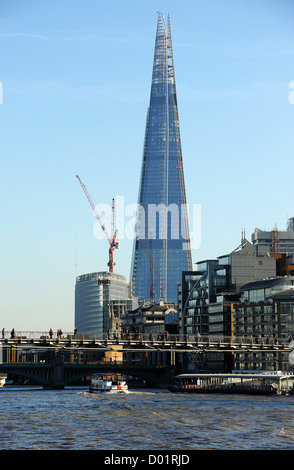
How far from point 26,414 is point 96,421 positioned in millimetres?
19372

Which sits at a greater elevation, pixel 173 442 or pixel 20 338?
pixel 20 338

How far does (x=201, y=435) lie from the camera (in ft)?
315

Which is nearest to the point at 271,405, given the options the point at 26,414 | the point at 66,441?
the point at 26,414

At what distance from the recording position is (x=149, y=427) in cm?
10512

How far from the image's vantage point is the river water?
289ft

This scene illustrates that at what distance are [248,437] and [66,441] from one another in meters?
19.1

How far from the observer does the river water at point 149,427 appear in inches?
3465

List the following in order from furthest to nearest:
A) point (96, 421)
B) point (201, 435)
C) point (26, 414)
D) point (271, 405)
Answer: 1. point (271, 405)
2. point (26, 414)
3. point (96, 421)
4. point (201, 435)
